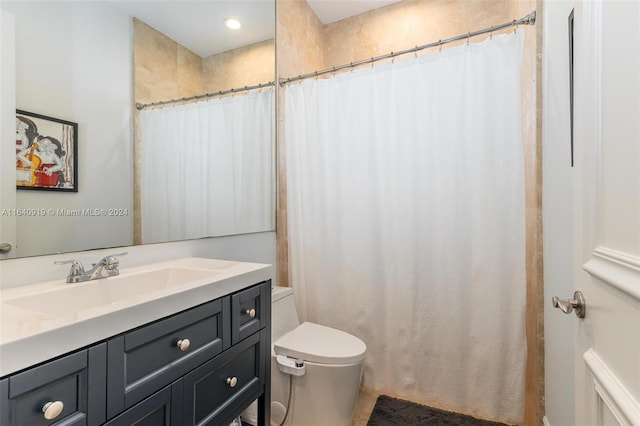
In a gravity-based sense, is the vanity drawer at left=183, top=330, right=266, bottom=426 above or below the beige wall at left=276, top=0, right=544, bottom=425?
below

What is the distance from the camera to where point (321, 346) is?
1.47 m

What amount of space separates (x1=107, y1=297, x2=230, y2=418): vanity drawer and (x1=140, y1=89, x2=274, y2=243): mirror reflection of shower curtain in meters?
0.56

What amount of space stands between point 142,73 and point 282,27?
1.11m

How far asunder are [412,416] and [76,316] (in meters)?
1.62

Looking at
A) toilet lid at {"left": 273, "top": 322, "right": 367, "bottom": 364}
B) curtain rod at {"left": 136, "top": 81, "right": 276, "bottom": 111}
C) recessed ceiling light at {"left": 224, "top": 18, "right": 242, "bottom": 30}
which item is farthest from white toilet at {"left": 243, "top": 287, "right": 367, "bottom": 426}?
recessed ceiling light at {"left": 224, "top": 18, "right": 242, "bottom": 30}

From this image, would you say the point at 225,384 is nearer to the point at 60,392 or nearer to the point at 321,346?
the point at 60,392

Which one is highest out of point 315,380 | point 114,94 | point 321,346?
point 114,94

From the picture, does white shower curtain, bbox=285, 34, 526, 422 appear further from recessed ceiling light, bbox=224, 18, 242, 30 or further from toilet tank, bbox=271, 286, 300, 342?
recessed ceiling light, bbox=224, 18, 242, 30

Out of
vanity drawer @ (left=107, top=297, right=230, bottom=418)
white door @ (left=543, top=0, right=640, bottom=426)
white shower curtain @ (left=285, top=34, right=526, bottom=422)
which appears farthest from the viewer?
white shower curtain @ (left=285, top=34, right=526, bottom=422)

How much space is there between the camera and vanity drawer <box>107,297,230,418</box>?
66cm

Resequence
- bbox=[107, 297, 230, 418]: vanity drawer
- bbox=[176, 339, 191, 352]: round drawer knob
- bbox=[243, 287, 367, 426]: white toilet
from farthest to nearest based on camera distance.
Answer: bbox=[243, 287, 367, 426]: white toilet
bbox=[176, 339, 191, 352]: round drawer knob
bbox=[107, 297, 230, 418]: vanity drawer

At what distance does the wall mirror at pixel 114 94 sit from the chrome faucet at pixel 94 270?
98mm

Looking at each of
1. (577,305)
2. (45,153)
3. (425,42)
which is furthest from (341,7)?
(577,305)

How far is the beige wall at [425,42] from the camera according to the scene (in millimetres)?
1450
